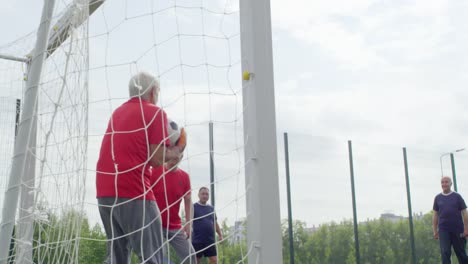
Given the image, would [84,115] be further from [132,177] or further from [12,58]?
[12,58]

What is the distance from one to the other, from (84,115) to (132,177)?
662 mm

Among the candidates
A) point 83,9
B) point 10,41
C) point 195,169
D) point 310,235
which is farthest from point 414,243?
point 83,9

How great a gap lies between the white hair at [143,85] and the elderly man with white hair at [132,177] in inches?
1.1

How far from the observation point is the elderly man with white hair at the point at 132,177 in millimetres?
2971

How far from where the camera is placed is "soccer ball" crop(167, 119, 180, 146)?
315cm

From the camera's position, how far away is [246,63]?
265 centimetres

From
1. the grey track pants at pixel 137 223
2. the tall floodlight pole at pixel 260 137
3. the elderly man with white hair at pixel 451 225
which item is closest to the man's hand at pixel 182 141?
the grey track pants at pixel 137 223

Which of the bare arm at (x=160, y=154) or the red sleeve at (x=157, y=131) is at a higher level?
the red sleeve at (x=157, y=131)

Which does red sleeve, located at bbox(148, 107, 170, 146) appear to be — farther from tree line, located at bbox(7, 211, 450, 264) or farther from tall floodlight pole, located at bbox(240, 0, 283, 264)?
tree line, located at bbox(7, 211, 450, 264)

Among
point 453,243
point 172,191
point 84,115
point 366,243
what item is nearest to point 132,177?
point 84,115

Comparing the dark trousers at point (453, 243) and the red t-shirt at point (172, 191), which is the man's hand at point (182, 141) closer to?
the red t-shirt at point (172, 191)

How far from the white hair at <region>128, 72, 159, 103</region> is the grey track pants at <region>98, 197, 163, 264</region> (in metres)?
0.59

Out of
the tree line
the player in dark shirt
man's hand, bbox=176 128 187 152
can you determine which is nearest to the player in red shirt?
man's hand, bbox=176 128 187 152

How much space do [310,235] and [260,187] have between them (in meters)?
7.89
